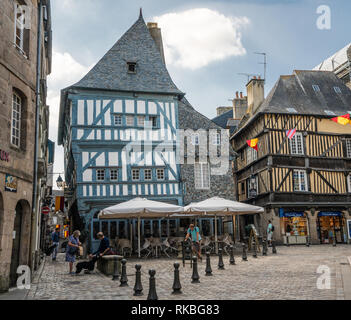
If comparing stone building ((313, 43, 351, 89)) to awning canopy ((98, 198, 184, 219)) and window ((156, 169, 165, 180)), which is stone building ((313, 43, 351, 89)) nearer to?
window ((156, 169, 165, 180))

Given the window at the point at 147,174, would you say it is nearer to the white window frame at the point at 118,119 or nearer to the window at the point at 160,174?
the window at the point at 160,174

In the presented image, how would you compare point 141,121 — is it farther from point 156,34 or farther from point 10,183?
point 10,183

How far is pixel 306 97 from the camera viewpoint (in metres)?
26.2

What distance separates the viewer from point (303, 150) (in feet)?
79.5

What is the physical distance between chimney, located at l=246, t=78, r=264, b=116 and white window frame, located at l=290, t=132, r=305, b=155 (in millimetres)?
4270

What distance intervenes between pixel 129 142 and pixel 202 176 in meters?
4.30

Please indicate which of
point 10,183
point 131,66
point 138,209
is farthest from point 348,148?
point 10,183

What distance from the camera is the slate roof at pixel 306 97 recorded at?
25.0 m

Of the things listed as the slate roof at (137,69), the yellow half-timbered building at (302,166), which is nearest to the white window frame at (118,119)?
the slate roof at (137,69)

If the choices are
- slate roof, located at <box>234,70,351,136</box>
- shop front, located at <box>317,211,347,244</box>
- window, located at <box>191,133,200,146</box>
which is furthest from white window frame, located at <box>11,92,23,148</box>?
shop front, located at <box>317,211,347,244</box>

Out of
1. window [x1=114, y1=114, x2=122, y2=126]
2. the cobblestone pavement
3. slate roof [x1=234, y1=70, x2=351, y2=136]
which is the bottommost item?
the cobblestone pavement

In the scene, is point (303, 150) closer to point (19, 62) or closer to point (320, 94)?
point (320, 94)

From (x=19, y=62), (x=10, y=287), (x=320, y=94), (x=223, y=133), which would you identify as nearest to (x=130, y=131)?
(x=223, y=133)

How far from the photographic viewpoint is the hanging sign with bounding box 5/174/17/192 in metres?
8.26
